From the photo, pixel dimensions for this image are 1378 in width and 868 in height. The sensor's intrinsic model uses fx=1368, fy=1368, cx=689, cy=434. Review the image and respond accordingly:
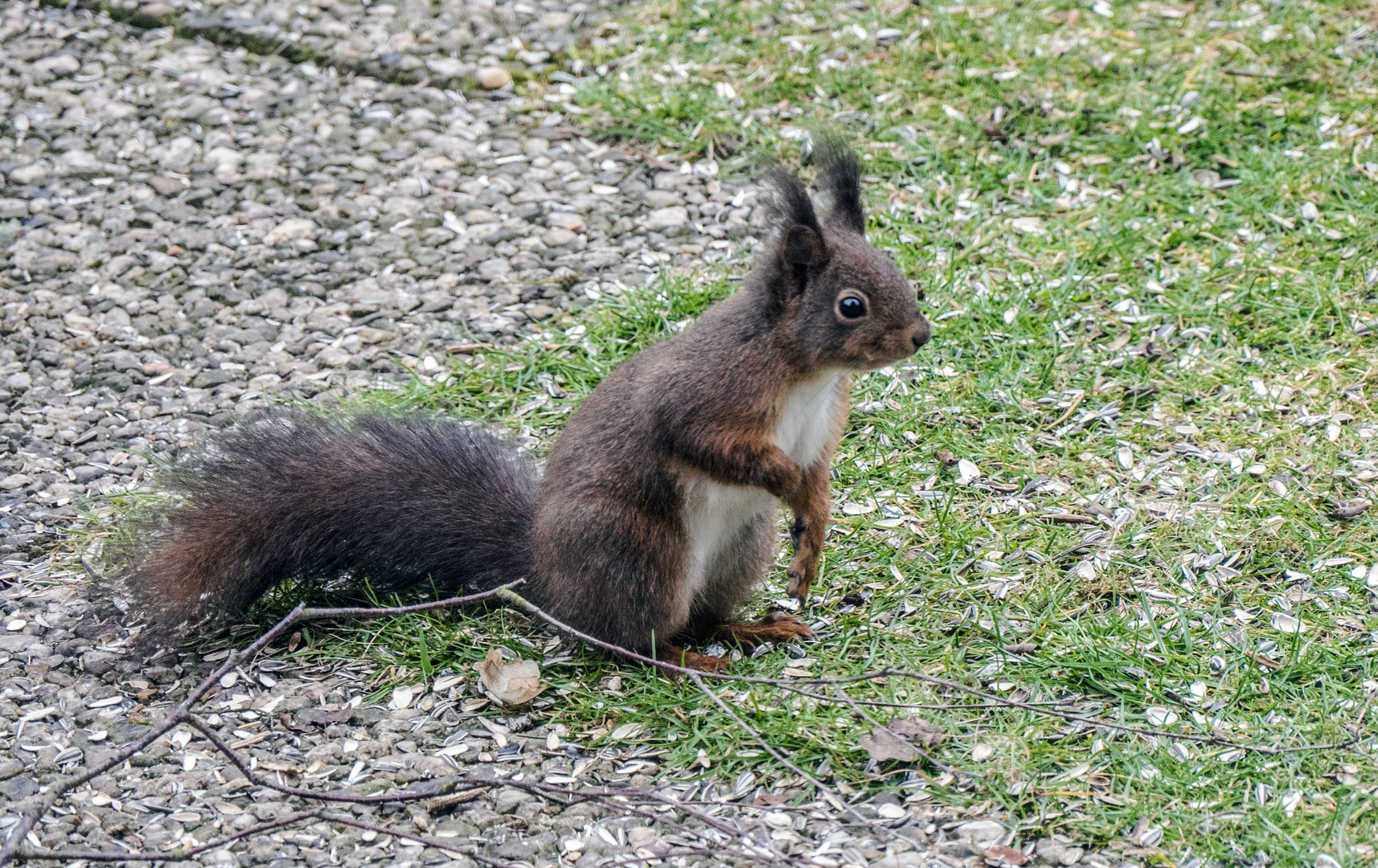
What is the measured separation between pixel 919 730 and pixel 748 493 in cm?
53

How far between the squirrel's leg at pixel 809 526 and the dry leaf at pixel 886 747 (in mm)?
454

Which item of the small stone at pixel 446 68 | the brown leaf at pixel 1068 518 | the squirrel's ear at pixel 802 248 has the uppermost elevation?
the squirrel's ear at pixel 802 248

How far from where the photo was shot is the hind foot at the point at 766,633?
270 cm

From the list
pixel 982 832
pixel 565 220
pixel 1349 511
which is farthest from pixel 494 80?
pixel 982 832

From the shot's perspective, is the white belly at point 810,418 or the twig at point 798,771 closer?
the twig at point 798,771

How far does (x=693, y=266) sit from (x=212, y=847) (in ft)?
7.48

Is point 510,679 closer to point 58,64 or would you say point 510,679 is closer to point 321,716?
point 321,716

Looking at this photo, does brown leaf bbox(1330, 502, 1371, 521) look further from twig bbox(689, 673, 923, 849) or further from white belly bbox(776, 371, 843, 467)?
twig bbox(689, 673, 923, 849)

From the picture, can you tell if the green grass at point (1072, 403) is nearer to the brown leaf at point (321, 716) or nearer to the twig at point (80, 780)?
the brown leaf at point (321, 716)

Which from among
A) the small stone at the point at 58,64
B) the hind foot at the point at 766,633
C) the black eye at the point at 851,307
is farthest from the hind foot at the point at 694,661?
the small stone at the point at 58,64

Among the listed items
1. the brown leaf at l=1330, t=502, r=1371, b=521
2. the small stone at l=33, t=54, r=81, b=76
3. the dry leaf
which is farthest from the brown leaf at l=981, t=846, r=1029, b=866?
the small stone at l=33, t=54, r=81, b=76

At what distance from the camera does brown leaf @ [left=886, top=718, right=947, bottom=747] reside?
2262 mm

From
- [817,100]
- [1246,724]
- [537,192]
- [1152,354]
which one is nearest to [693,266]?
[537,192]

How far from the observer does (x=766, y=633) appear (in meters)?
2.70
